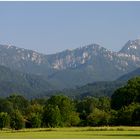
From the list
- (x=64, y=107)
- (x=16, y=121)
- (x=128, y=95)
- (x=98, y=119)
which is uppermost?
(x=128, y=95)

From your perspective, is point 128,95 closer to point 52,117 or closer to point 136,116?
point 52,117

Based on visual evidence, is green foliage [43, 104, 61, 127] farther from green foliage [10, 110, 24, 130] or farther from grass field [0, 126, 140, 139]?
grass field [0, 126, 140, 139]

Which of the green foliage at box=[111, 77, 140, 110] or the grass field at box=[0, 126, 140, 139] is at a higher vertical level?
the green foliage at box=[111, 77, 140, 110]

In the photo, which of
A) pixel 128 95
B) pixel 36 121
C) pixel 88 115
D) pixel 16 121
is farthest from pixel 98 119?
pixel 16 121

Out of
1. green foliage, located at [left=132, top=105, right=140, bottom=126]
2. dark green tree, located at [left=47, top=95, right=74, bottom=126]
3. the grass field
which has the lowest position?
the grass field

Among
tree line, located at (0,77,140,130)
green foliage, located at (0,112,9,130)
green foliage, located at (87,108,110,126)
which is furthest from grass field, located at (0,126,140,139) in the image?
green foliage, located at (0,112,9,130)

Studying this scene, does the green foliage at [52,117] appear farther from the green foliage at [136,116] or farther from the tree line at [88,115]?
the green foliage at [136,116]

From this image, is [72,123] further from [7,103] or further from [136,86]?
[7,103]

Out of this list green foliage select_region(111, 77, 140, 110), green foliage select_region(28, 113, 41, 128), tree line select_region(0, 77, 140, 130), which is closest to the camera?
tree line select_region(0, 77, 140, 130)

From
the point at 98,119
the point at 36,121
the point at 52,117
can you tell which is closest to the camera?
the point at 98,119

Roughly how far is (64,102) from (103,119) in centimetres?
2923

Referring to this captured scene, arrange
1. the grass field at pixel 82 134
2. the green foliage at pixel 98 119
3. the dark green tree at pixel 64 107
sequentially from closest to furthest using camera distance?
1. the grass field at pixel 82 134
2. the green foliage at pixel 98 119
3. the dark green tree at pixel 64 107

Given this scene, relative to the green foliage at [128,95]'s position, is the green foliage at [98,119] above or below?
below

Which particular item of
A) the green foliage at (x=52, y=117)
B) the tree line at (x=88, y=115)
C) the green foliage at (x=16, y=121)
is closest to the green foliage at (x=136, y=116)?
the tree line at (x=88, y=115)
